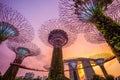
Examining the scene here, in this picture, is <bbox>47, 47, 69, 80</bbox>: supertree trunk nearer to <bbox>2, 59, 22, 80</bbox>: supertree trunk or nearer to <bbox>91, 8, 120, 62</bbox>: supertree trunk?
<bbox>2, 59, 22, 80</bbox>: supertree trunk

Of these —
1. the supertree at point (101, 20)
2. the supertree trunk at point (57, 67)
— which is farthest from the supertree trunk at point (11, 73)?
the supertree at point (101, 20)

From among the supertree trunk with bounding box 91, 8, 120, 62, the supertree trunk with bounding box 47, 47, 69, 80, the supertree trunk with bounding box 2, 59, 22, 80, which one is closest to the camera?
the supertree trunk with bounding box 91, 8, 120, 62

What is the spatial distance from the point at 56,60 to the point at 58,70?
3393 millimetres

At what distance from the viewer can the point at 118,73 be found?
133ft

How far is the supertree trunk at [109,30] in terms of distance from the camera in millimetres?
10531

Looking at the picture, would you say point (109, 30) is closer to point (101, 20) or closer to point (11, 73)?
point (101, 20)

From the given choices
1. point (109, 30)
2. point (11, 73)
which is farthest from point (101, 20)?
point (11, 73)

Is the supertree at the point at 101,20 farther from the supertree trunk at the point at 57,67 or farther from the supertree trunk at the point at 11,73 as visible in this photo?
the supertree trunk at the point at 11,73

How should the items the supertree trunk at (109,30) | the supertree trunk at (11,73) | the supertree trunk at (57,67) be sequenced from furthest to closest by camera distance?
the supertree trunk at (11,73) < the supertree trunk at (57,67) < the supertree trunk at (109,30)

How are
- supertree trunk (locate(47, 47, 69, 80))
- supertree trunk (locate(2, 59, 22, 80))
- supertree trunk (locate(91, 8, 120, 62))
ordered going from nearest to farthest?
supertree trunk (locate(91, 8, 120, 62)), supertree trunk (locate(47, 47, 69, 80)), supertree trunk (locate(2, 59, 22, 80))

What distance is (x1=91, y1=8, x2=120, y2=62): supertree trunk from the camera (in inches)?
415

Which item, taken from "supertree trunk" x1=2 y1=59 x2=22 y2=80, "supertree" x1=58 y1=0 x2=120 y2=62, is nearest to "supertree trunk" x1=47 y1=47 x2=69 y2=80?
"supertree trunk" x1=2 y1=59 x2=22 y2=80

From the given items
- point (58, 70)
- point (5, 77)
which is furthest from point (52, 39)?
point (5, 77)

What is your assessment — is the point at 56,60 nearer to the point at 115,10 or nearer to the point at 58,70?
the point at 58,70
